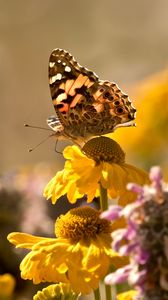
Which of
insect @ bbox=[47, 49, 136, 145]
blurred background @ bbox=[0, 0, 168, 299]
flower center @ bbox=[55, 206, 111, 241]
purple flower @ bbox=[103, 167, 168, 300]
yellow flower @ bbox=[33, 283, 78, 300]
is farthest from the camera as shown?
blurred background @ bbox=[0, 0, 168, 299]

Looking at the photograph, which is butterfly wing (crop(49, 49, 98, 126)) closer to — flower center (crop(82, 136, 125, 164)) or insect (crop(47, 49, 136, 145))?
insect (crop(47, 49, 136, 145))

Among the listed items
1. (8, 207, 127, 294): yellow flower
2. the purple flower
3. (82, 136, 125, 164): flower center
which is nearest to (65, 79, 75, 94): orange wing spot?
(82, 136, 125, 164): flower center

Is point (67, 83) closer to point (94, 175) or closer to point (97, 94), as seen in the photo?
point (97, 94)

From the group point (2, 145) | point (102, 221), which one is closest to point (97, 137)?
point (102, 221)

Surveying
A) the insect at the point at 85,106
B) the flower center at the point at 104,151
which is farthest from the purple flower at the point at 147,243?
the insect at the point at 85,106

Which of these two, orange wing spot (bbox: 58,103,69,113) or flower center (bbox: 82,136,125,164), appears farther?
orange wing spot (bbox: 58,103,69,113)

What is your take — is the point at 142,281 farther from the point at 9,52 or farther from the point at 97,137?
the point at 9,52

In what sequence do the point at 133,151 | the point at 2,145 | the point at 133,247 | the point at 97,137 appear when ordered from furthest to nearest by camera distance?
the point at 2,145 < the point at 133,151 < the point at 97,137 < the point at 133,247

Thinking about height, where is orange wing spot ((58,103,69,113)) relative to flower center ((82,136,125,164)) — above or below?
above
